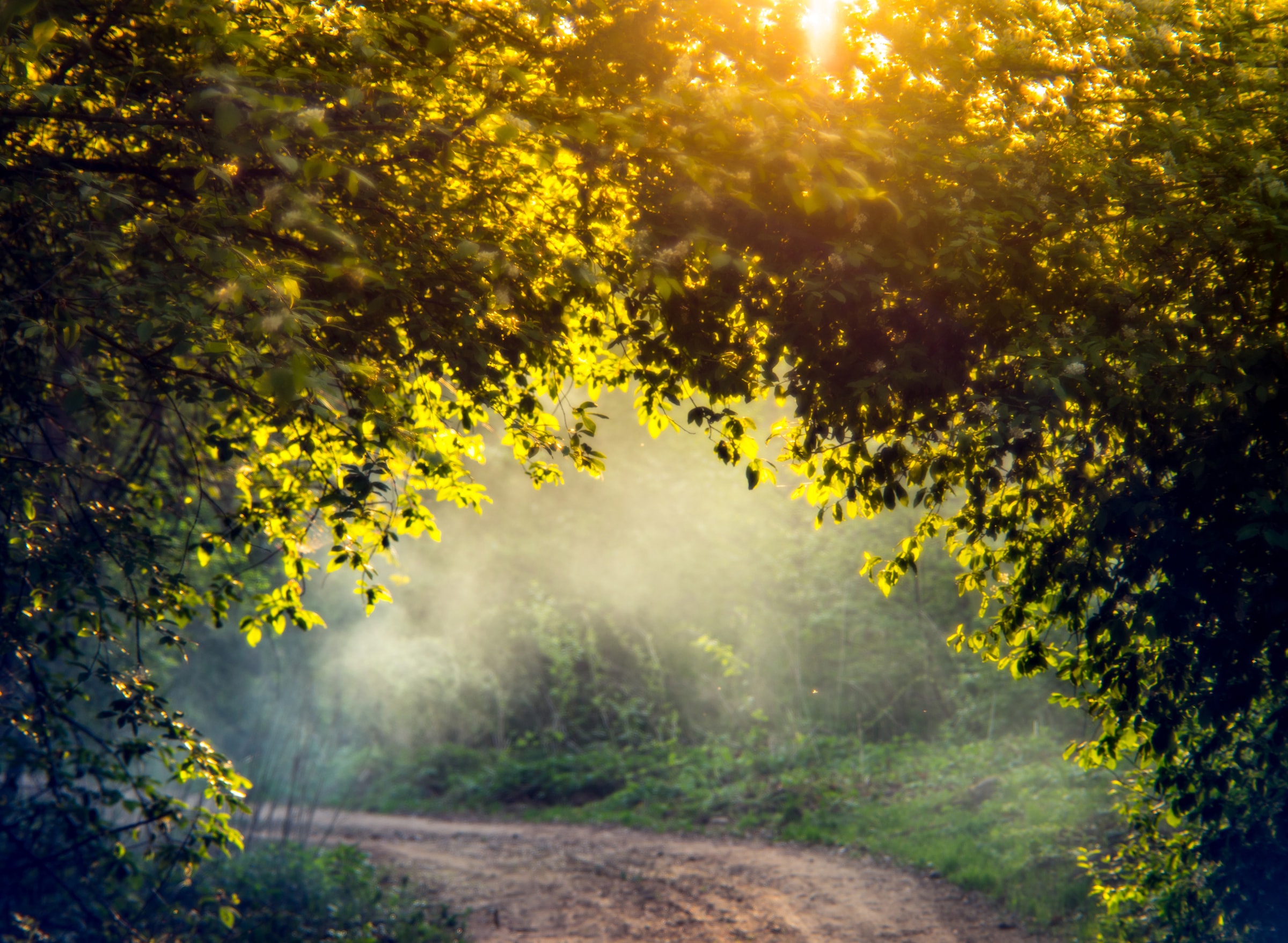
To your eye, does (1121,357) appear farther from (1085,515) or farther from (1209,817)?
(1209,817)

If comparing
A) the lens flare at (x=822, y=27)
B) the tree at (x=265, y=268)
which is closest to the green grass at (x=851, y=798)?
the tree at (x=265, y=268)

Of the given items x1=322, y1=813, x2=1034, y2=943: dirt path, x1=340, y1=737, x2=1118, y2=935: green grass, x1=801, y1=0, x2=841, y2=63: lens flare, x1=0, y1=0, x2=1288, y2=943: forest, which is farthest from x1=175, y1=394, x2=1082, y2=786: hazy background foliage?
x1=801, y1=0, x2=841, y2=63: lens flare

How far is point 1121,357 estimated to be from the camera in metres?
3.63

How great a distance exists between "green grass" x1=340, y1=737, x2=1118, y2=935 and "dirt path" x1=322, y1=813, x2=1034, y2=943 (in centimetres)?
47

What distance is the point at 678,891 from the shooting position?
29.5 ft

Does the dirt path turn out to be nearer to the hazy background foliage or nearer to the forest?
the forest

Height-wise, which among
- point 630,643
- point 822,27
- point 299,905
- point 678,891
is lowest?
point 678,891

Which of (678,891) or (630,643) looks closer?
(678,891)

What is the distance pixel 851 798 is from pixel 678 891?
4.10 m

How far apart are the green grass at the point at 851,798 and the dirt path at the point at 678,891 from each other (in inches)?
18.5

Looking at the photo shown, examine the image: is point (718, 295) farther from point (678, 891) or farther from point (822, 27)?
point (678, 891)

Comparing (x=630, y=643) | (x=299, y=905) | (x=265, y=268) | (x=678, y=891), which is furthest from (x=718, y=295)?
(x=630, y=643)

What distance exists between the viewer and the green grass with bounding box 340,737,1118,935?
8414 millimetres

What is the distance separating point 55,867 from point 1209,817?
7.14m
